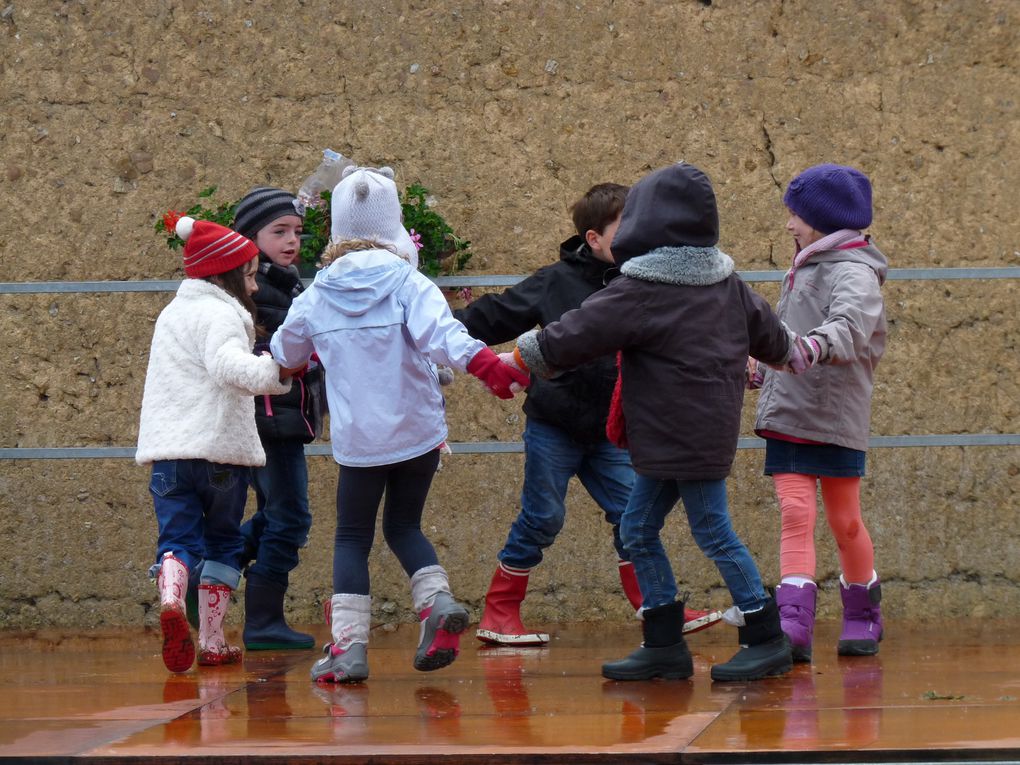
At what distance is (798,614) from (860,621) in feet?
1.16

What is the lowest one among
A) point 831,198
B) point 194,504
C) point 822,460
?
point 194,504

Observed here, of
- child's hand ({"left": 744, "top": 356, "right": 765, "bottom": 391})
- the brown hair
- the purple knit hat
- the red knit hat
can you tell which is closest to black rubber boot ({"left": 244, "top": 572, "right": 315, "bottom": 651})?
the red knit hat

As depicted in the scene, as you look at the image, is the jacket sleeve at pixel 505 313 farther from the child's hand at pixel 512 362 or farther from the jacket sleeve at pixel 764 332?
the jacket sleeve at pixel 764 332

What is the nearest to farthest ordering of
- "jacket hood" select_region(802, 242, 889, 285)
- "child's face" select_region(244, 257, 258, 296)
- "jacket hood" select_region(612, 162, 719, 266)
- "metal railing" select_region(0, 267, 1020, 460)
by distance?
1. "jacket hood" select_region(612, 162, 719, 266)
2. "jacket hood" select_region(802, 242, 889, 285)
3. "child's face" select_region(244, 257, 258, 296)
4. "metal railing" select_region(0, 267, 1020, 460)

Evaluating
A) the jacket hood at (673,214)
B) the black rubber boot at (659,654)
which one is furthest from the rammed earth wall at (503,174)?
the jacket hood at (673,214)

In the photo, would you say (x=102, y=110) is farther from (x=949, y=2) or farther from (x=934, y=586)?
(x=934, y=586)

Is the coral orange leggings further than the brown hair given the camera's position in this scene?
No

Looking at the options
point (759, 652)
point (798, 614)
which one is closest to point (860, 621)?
point (798, 614)

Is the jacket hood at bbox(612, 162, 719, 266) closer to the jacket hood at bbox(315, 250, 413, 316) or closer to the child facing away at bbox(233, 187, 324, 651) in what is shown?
the jacket hood at bbox(315, 250, 413, 316)

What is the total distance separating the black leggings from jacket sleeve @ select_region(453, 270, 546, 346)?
2.51 ft

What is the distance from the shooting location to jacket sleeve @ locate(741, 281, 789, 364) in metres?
4.64

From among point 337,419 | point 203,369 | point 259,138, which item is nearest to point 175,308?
point 203,369

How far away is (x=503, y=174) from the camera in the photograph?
6.30 m

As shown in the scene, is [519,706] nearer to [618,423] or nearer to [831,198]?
[618,423]
